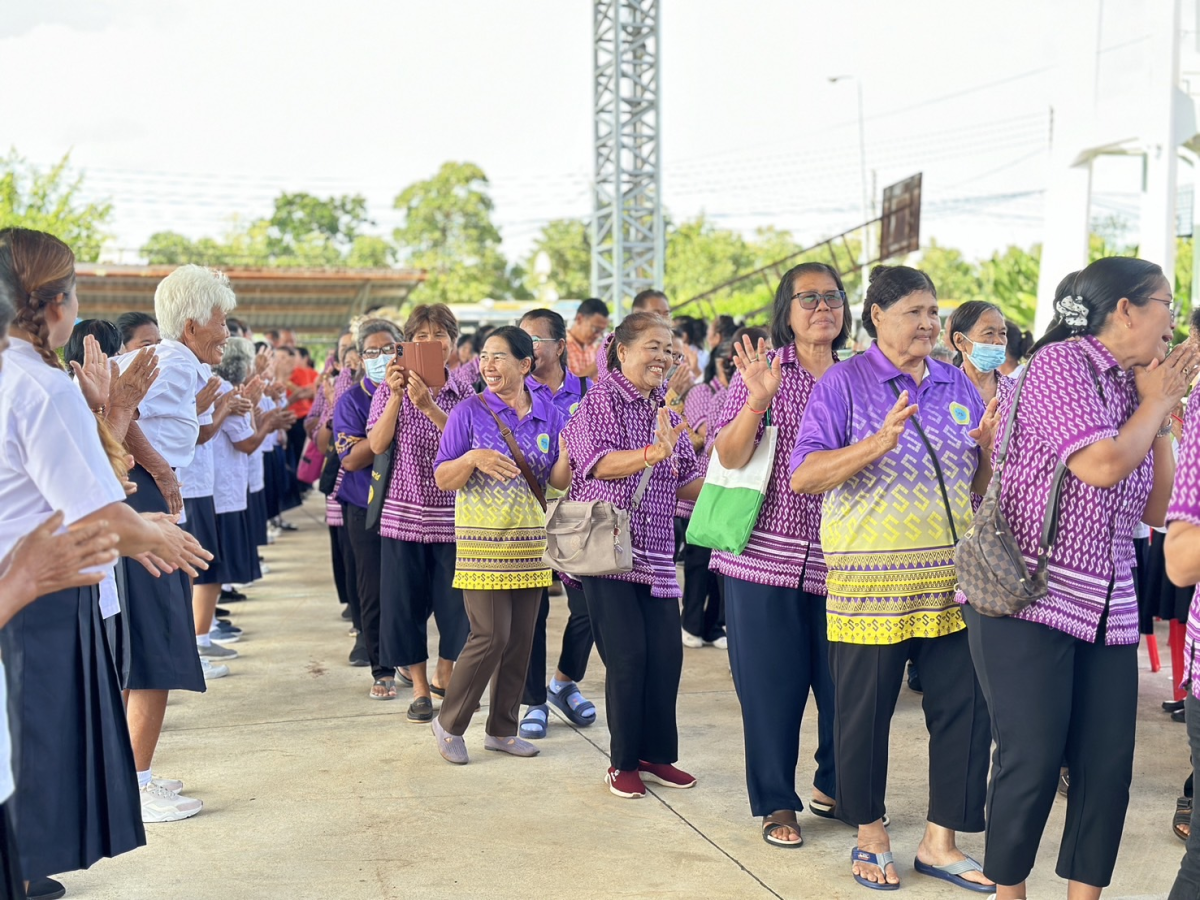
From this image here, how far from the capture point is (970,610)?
11.6 feet

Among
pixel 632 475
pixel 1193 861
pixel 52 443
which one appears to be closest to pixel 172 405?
pixel 632 475

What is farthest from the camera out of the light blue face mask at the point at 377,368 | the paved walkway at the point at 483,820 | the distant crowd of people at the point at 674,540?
the light blue face mask at the point at 377,368

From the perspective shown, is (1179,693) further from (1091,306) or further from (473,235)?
(473,235)

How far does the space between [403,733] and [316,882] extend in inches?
71.1

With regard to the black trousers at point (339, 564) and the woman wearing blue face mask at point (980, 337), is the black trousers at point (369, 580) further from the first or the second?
the woman wearing blue face mask at point (980, 337)

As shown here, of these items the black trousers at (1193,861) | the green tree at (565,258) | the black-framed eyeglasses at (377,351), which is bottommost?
the black trousers at (1193,861)

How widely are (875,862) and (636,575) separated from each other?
1372 millimetres

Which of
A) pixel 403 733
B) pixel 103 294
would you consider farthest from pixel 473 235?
pixel 403 733

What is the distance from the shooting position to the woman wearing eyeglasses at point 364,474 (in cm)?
668

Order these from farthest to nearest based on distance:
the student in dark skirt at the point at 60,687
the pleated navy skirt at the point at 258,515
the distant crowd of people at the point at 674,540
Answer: the pleated navy skirt at the point at 258,515 < the distant crowd of people at the point at 674,540 < the student in dark skirt at the point at 60,687

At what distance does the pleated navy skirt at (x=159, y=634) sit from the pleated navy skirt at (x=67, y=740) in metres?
1.12

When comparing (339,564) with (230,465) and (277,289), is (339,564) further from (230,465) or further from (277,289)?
(277,289)

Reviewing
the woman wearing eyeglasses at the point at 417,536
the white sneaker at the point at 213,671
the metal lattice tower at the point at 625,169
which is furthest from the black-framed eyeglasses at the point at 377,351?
the metal lattice tower at the point at 625,169

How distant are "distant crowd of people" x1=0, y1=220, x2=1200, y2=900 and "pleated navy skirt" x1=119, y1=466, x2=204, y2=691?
0.4 inches
